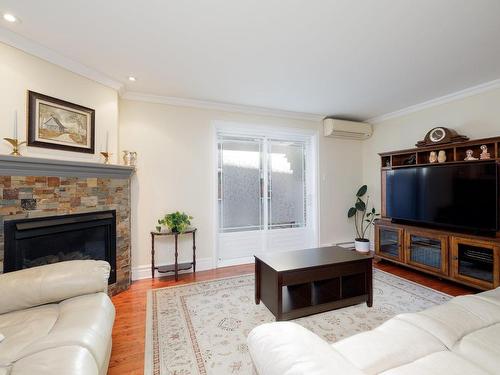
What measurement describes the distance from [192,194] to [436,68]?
3256 millimetres

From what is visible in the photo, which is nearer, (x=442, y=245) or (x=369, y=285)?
(x=369, y=285)

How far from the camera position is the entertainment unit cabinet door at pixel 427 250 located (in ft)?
9.70

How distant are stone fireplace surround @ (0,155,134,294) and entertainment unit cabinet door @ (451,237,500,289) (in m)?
3.90

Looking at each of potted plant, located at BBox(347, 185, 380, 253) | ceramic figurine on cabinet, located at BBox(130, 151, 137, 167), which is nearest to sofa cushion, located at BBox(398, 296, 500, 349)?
potted plant, located at BBox(347, 185, 380, 253)

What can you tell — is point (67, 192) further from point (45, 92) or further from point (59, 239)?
point (45, 92)

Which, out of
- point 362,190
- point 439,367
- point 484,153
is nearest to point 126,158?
point 439,367

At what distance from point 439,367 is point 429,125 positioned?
3.66m

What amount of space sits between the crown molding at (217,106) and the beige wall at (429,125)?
45.5 inches

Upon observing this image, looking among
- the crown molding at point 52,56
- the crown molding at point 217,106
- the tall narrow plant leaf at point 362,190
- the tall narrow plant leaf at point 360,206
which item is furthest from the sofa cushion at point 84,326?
the tall narrow plant leaf at point 362,190

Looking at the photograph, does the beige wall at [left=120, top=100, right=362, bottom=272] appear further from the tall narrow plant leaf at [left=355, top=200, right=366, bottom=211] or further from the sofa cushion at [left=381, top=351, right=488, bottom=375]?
the sofa cushion at [left=381, top=351, right=488, bottom=375]

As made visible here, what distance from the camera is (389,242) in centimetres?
365

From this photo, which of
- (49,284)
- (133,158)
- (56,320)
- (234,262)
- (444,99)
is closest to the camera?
(56,320)

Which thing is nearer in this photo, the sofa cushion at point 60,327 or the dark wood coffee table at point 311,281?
the sofa cushion at point 60,327

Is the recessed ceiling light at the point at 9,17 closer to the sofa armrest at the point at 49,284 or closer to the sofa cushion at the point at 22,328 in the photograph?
the sofa armrest at the point at 49,284
